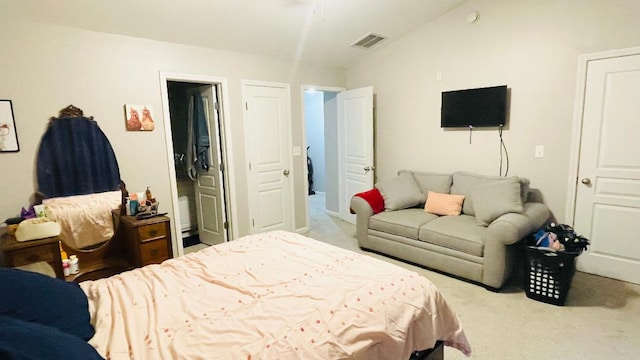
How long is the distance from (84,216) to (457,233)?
3.34 meters

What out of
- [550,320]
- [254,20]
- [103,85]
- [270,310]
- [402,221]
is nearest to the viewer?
[270,310]

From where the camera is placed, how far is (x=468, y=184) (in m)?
3.58

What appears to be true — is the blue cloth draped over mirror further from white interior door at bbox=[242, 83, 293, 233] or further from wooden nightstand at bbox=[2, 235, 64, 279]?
white interior door at bbox=[242, 83, 293, 233]

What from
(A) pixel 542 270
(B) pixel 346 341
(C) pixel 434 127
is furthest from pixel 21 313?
(C) pixel 434 127

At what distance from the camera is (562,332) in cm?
222

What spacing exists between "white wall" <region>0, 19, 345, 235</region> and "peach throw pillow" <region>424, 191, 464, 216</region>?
224 cm

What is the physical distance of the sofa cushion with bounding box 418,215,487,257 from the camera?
2881 mm

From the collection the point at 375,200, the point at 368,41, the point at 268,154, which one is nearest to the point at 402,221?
the point at 375,200

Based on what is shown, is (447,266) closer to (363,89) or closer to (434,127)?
(434,127)

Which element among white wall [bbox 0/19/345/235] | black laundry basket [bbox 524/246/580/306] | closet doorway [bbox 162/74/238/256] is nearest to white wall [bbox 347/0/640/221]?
black laundry basket [bbox 524/246/580/306]

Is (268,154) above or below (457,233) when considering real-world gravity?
above

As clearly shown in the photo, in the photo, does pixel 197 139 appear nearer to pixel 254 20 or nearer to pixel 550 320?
pixel 254 20

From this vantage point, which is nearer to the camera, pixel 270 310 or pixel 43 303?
pixel 43 303

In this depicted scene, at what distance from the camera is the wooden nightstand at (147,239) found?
2.70 m
